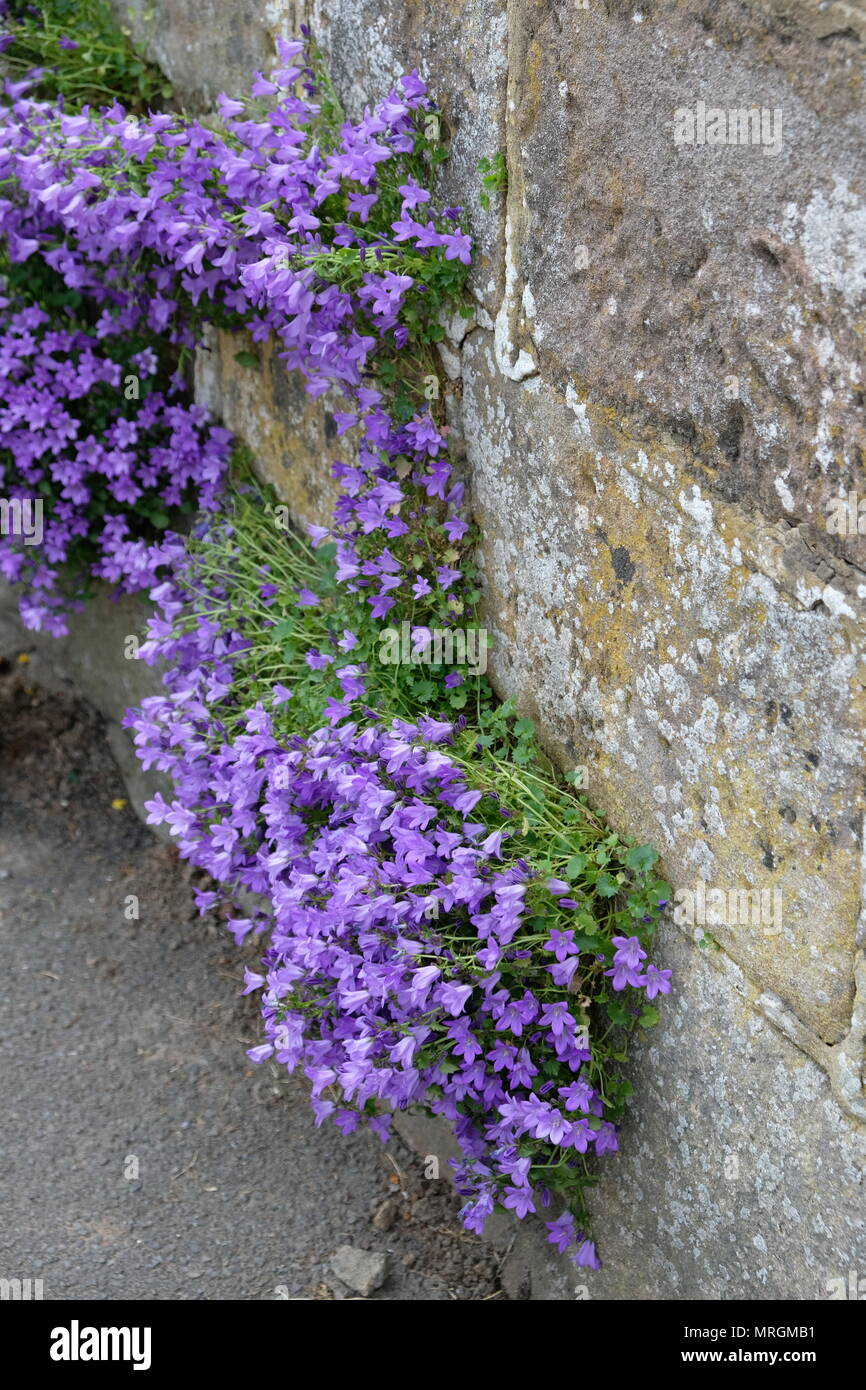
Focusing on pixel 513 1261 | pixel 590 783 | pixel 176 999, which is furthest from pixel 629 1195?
pixel 176 999

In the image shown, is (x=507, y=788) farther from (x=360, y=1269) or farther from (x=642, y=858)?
(x=360, y=1269)

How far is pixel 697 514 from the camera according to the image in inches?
77.3

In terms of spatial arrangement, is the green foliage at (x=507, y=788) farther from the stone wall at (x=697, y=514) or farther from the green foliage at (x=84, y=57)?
the green foliage at (x=84, y=57)

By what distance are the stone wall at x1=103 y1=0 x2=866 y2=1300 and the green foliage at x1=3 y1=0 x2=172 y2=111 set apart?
4.08ft

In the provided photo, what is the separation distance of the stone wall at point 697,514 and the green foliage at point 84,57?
1.24m

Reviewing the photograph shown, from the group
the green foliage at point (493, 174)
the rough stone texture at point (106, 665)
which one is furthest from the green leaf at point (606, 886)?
the rough stone texture at point (106, 665)

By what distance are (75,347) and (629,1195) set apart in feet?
9.06

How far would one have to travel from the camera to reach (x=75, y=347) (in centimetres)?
377

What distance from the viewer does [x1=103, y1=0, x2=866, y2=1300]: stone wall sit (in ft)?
5.50

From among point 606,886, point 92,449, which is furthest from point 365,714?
point 92,449

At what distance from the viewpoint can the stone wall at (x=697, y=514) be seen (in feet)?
5.50

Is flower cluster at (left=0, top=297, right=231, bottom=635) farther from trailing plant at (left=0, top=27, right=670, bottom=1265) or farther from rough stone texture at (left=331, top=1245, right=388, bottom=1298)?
rough stone texture at (left=331, top=1245, right=388, bottom=1298)

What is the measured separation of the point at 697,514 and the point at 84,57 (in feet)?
8.49

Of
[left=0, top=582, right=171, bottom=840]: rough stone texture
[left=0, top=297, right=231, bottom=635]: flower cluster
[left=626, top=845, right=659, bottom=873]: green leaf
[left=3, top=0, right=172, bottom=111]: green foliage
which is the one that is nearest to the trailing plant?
[left=626, top=845, right=659, bottom=873]: green leaf
